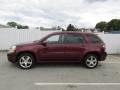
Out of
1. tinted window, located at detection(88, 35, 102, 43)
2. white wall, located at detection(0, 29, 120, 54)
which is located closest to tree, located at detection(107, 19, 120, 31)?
white wall, located at detection(0, 29, 120, 54)

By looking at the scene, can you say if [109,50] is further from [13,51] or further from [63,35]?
[13,51]

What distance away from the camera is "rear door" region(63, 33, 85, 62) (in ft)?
34.2

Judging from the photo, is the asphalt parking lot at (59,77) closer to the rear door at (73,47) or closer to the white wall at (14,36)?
the rear door at (73,47)

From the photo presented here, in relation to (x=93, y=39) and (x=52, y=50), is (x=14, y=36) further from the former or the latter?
(x=93, y=39)

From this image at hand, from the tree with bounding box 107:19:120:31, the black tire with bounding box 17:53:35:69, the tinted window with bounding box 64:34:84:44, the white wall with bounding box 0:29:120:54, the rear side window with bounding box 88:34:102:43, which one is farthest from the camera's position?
the tree with bounding box 107:19:120:31

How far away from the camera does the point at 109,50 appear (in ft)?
57.6

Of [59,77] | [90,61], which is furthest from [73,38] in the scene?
[59,77]

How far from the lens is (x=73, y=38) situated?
1070 cm

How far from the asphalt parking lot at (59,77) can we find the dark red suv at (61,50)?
0.36m

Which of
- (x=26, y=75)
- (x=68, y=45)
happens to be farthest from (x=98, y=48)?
(x=26, y=75)

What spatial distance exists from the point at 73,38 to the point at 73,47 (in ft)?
1.54

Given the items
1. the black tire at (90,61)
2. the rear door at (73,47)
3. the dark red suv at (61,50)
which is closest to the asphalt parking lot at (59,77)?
the black tire at (90,61)

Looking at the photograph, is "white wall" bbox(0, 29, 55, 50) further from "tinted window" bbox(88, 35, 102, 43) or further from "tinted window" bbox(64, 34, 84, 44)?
"tinted window" bbox(88, 35, 102, 43)

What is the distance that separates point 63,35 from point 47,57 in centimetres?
123
